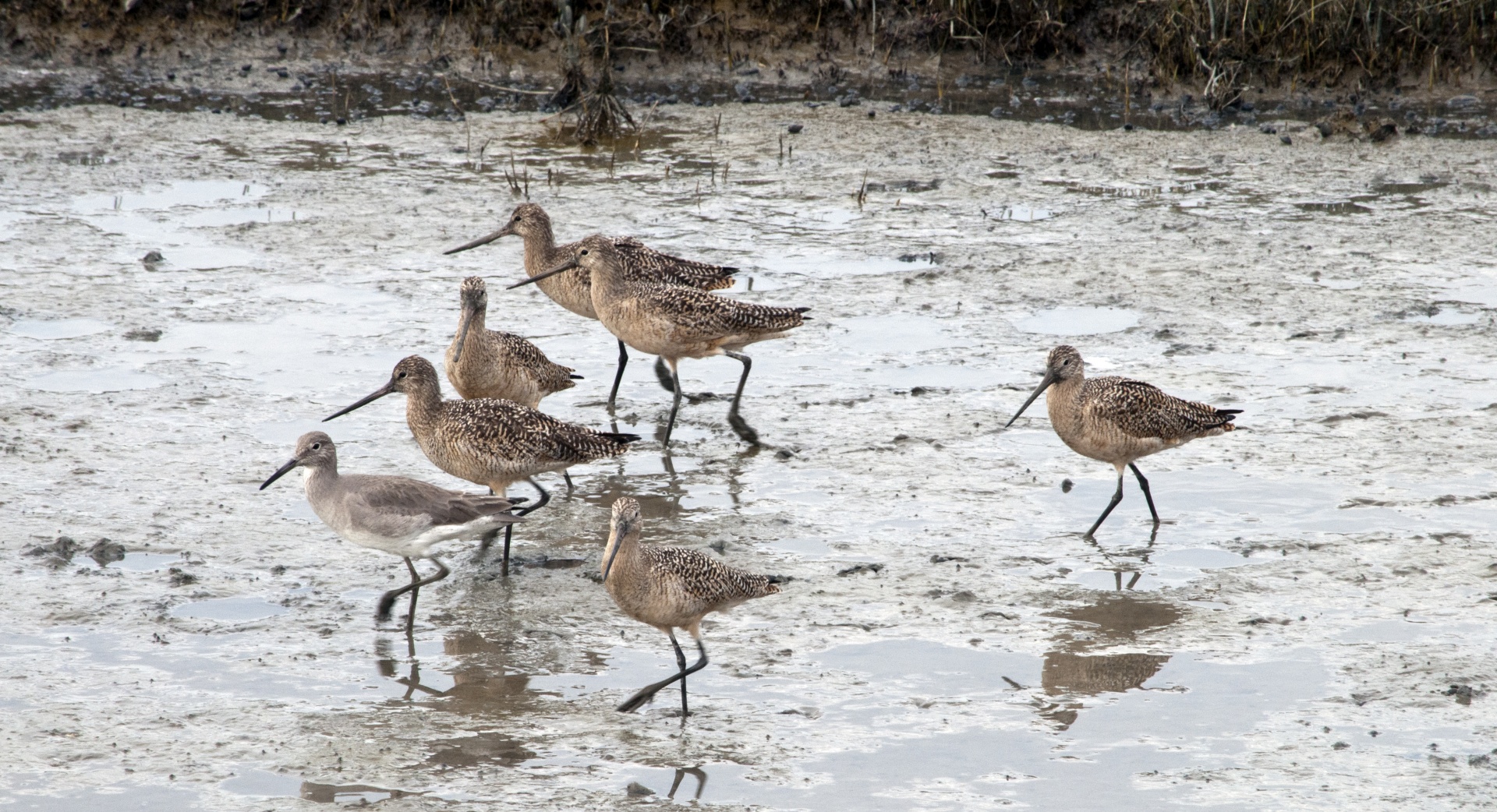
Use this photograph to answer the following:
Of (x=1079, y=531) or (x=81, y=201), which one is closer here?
(x=1079, y=531)

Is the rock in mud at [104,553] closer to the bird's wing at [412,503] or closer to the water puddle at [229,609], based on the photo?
the water puddle at [229,609]

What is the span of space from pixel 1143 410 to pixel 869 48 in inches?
356

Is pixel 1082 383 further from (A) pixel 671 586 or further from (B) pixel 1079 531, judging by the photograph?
(A) pixel 671 586

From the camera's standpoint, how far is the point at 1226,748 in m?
5.08

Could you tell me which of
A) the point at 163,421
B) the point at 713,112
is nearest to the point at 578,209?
the point at 713,112

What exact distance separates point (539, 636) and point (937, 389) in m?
3.21

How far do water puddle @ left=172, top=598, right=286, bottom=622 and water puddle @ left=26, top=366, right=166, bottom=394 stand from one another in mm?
→ 2410

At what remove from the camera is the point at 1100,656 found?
18.8ft

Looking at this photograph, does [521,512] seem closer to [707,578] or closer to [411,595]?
[411,595]

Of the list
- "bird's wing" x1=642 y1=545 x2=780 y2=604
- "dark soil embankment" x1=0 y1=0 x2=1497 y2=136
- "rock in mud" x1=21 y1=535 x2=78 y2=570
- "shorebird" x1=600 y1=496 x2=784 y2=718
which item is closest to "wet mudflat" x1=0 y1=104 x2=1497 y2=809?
"rock in mud" x1=21 y1=535 x2=78 y2=570

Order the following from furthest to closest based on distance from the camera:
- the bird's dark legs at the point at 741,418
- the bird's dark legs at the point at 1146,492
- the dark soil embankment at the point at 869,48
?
the dark soil embankment at the point at 869,48 → the bird's dark legs at the point at 741,418 → the bird's dark legs at the point at 1146,492

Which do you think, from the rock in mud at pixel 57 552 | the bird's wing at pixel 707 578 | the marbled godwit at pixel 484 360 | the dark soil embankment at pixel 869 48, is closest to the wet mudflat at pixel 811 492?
the rock in mud at pixel 57 552

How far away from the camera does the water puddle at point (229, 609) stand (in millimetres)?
5891

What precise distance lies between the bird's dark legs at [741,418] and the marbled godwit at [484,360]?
3.29ft
